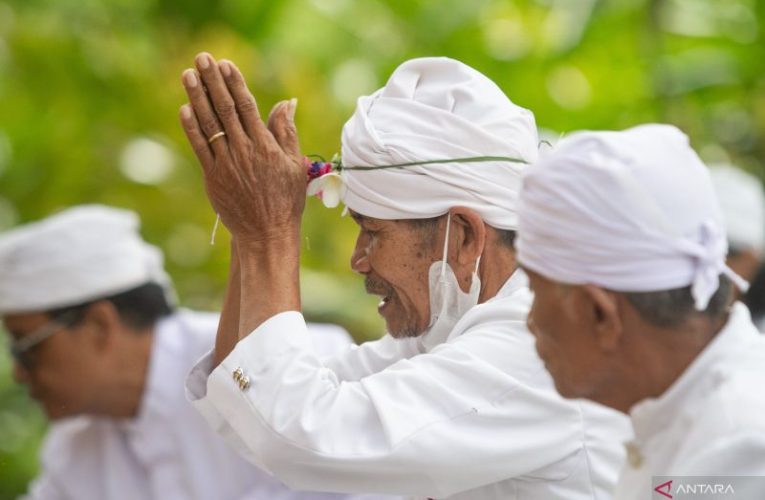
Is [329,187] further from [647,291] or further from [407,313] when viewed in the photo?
[647,291]

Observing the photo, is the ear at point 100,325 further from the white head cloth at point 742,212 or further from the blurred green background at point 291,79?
the white head cloth at point 742,212

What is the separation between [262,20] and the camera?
910cm

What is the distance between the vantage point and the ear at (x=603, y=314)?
235 cm

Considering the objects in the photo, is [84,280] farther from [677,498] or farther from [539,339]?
[677,498]

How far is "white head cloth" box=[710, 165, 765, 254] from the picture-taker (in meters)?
6.65

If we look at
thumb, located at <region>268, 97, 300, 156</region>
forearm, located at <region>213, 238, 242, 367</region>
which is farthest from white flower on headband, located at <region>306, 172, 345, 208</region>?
forearm, located at <region>213, 238, 242, 367</region>

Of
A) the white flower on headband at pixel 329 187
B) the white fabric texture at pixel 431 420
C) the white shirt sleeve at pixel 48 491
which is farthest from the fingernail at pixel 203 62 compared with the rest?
the white shirt sleeve at pixel 48 491

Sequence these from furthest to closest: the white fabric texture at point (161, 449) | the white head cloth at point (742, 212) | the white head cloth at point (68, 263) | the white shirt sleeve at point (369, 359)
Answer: the white head cloth at point (742, 212) < the white head cloth at point (68, 263) < the white fabric texture at point (161, 449) < the white shirt sleeve at point (369, 359)

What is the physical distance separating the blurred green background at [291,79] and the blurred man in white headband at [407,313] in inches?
187

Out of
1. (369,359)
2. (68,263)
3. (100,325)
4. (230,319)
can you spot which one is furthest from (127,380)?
(230,319)

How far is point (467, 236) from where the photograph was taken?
3121 mm

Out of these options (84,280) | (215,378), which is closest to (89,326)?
(84,280)

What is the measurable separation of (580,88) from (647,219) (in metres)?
7.37

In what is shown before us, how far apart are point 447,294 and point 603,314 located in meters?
0.83
